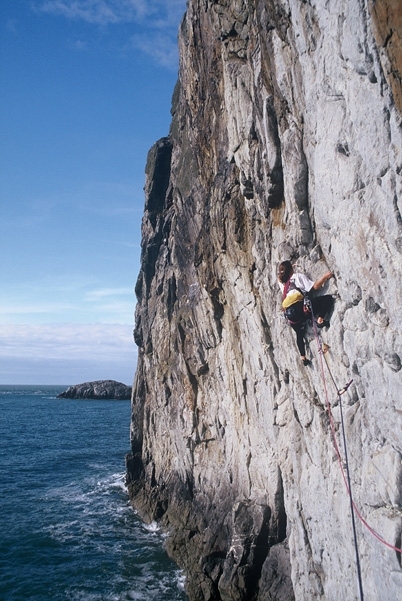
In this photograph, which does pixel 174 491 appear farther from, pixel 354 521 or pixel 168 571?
pixel 354 521

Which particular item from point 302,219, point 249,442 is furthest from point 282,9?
point 249,442

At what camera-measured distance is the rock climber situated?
35.8 ft

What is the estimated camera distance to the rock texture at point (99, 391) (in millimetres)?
121438

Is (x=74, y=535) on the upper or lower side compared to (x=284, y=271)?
lower

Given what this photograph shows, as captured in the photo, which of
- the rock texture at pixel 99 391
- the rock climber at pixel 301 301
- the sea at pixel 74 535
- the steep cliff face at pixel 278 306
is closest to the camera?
the steep cliff face at pixel 278 306

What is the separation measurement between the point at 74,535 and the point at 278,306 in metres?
18.3

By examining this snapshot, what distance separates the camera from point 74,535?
2359 cm

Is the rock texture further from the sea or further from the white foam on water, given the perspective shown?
the white foam on water

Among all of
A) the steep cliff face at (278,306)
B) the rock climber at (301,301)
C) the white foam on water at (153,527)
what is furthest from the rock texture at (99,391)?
the rock climber at (301,301)

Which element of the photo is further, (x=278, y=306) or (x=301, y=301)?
(x=278, y=306)

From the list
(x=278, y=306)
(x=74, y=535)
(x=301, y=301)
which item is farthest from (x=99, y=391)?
(x=301, y=301)

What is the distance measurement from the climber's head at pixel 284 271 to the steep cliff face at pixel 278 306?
42 cm

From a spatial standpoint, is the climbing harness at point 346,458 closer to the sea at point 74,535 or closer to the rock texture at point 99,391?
the sea at point 74,535

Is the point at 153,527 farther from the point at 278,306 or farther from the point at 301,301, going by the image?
the point at 301,301
